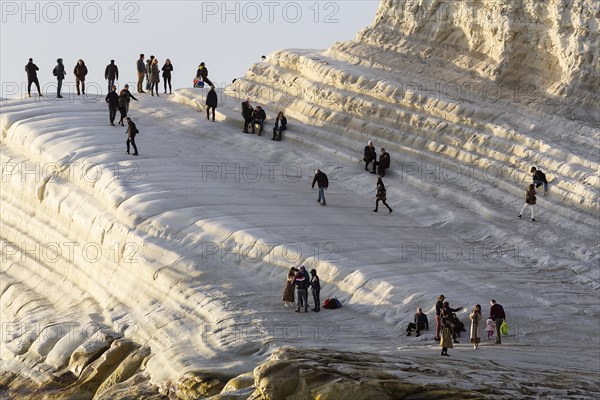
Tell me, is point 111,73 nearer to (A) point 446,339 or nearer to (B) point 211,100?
(B) point 211,100

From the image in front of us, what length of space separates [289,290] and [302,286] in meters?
0.40

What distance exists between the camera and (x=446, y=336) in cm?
2616

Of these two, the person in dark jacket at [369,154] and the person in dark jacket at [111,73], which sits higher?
the person in dark jacket at [111,73]

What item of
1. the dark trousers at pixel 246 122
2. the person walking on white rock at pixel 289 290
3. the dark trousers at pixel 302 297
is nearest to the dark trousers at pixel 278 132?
the dark trousers at pixel 246 122

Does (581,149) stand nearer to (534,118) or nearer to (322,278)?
(534,118)

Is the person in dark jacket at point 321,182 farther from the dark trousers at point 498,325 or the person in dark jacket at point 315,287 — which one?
the dark trousers at point 498,325

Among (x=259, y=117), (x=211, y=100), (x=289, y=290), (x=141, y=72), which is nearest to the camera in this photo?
(x=289, y=290)

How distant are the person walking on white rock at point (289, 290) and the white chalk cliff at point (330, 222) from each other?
0.25m

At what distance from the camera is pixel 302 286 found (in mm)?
30125

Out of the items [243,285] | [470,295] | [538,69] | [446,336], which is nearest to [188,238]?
[243,285]

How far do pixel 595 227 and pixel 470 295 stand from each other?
5537 mm

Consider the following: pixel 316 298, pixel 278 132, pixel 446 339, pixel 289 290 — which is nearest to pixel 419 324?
pixel 446 339

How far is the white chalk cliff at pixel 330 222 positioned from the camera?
28.2 meters

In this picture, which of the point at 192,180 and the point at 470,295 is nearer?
the point at 470,295
